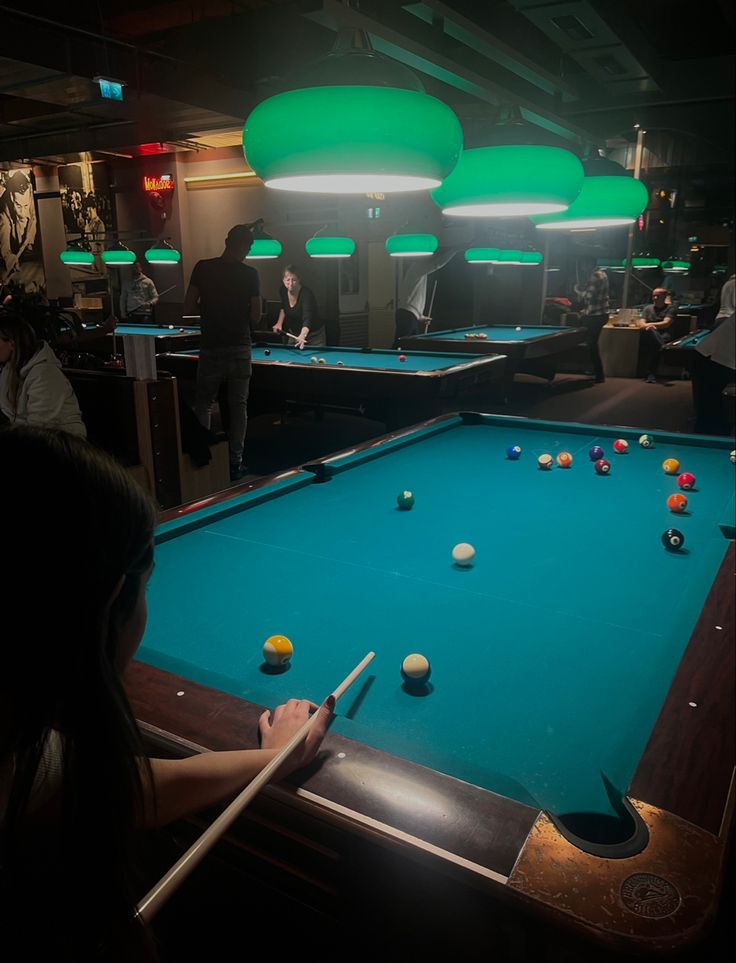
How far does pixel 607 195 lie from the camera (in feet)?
9.28

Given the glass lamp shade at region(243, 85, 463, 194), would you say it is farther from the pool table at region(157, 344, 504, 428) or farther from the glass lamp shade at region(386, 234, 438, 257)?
the glass lamp shade at region(386, 234, 438, 257)

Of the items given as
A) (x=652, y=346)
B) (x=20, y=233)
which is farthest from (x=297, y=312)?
(x=20, y=233)

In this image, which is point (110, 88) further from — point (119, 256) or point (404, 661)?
point (404, 661)

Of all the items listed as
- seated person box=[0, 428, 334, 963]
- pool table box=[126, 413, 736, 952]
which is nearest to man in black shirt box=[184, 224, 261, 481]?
pool table box=[126, 413, 736, 952]

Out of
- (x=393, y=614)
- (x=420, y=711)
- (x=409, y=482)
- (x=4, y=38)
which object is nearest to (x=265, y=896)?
(x=420, y=711)

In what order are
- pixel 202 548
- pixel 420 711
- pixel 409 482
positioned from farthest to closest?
1. pixel 409 482
2. pixel 202 548
3. pixel 420 711

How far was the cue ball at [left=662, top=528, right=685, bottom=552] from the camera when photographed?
1.93m

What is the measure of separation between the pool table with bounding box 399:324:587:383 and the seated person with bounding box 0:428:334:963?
613 cm

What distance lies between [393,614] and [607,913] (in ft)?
2.67

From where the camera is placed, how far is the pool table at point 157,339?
22.5 ft

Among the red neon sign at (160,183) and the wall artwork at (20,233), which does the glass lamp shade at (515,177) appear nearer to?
the red neon sign at (160,183)

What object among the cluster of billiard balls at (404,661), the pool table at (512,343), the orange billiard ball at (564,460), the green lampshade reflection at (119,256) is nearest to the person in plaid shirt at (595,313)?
the pool table at (512,343)

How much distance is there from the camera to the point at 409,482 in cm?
258

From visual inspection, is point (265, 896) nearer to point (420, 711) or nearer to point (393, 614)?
point (420, 711)
